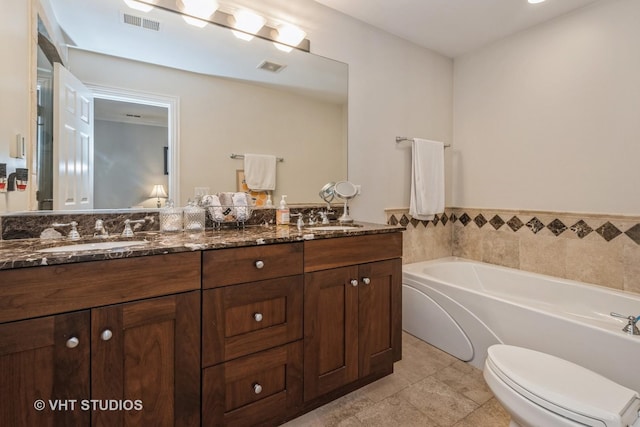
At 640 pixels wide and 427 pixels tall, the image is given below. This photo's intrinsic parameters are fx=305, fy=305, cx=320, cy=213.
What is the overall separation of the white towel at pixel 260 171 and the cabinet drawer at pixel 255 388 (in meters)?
0.96

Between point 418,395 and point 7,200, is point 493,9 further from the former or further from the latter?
point 7,200

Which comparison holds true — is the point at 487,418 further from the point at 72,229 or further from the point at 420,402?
the point at 72,229

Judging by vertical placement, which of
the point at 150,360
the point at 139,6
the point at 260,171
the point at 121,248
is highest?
the point at 139,6

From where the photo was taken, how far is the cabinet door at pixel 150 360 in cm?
101

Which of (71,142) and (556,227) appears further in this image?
(556,227)

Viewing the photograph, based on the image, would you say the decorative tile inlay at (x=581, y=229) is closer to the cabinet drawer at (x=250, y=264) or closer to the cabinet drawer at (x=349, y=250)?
the cabinet drawer at (x=349, y=250)

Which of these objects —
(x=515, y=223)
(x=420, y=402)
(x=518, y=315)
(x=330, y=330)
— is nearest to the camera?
(x=330, y=330)

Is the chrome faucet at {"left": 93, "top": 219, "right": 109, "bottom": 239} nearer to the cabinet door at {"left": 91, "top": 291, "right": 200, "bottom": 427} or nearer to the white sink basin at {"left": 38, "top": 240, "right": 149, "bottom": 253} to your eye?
the white sink basin at {"left": 38, "top": 240, "right": 149, "bottom": 253}

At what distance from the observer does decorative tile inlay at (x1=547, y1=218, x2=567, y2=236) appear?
7.47ft

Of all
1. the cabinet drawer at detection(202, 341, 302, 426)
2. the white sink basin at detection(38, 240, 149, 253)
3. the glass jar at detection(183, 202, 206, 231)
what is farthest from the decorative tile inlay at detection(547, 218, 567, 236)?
the white sink basin at detection(38, 240, 149, 253)

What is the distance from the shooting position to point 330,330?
1.53 metres

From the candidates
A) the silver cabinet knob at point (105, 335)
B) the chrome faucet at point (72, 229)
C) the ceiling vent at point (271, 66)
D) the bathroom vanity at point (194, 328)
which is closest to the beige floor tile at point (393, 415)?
the bathroom vanity at point (194, 328)

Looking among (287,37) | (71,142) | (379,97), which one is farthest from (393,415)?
(287,37)

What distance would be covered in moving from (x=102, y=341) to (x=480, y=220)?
2.85 metres
